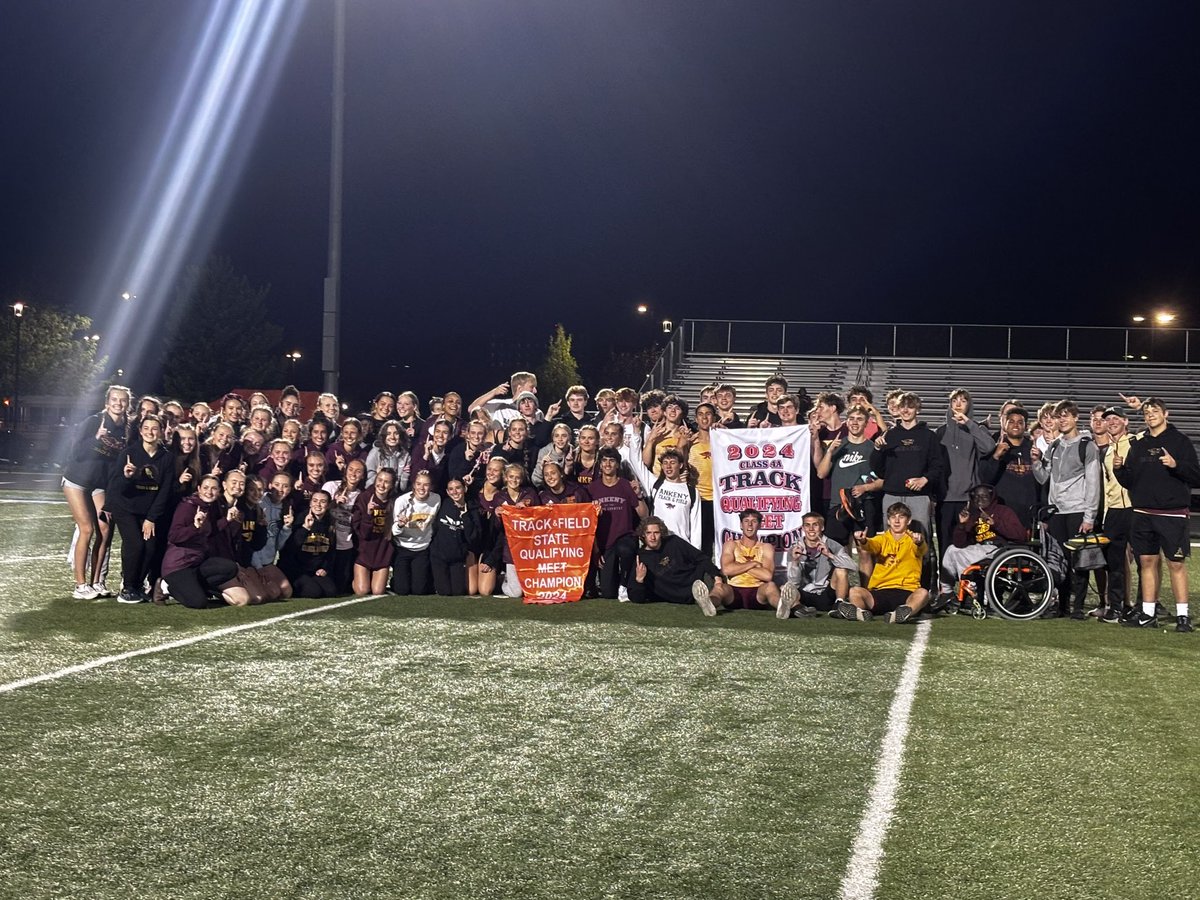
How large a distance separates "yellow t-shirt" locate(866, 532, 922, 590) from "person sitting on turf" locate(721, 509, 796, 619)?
2.68 feet

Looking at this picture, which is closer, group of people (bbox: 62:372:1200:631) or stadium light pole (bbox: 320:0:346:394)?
group of people (bbox: 62:372:1200:631)

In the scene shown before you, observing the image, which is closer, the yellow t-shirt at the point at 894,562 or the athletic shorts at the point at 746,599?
the yellow t-shirt at the point at 894,562

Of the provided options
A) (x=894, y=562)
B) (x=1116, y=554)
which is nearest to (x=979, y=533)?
(x=894, y=562)

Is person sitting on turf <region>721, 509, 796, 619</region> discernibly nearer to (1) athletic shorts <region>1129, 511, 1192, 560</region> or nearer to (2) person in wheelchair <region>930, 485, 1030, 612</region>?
(2) person in wheelchair <region>930, 485, 1030, 612</region>

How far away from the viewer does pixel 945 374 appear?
1484 inches

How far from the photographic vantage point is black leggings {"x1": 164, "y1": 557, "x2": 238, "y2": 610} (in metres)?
9.84

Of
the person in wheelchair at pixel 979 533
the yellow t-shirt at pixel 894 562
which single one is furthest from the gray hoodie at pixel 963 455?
the yellow t-shirt at pixel 894 562

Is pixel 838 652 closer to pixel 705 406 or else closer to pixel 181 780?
pixel 705 406

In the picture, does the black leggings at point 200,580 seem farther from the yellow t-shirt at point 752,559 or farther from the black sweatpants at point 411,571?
the yellow t-shirt at point 752,559

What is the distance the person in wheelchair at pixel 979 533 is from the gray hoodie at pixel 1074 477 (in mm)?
435

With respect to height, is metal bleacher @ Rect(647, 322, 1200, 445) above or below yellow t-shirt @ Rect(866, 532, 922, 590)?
above

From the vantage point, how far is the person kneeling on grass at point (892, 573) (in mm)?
9909

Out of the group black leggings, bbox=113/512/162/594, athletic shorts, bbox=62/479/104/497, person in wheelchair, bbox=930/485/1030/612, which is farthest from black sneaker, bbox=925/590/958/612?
athletic shorts, bbox=62/479/104/497

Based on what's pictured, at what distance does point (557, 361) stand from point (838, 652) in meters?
54.6
